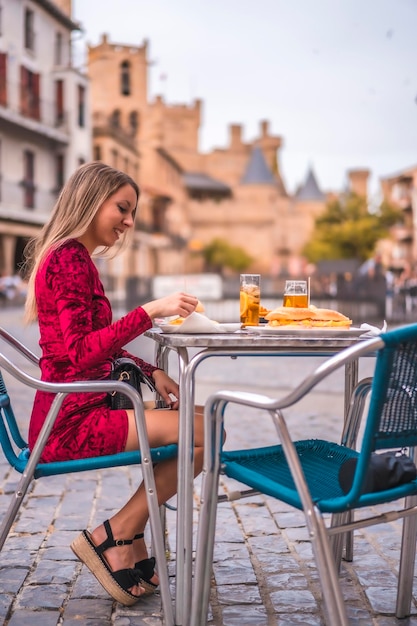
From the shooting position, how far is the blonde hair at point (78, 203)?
9.58 ft

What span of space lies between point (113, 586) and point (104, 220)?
1.23 meters

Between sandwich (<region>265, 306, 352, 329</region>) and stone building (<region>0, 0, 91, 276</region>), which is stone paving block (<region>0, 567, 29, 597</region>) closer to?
sandwich (<region>265, 306, 352, 329</region>)

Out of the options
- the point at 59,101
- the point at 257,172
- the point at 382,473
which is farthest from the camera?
the point at 257,172

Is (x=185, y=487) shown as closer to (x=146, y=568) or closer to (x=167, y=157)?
(x=146, y=568)

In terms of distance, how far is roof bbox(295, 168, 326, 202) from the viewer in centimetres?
12496

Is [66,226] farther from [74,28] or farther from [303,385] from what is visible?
[74,28]

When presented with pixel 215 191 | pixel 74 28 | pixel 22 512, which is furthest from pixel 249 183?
pixel 22 512

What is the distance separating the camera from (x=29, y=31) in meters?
37.1

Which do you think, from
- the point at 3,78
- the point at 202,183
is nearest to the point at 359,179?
the point at 202,183

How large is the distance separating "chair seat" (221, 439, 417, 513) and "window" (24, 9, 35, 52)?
36.5 m

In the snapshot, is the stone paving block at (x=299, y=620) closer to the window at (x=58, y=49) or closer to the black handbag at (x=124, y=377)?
the black handbag at (x=124, y=377)

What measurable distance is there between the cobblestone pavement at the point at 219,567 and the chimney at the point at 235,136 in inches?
4656

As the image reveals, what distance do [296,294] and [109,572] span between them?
1.14m

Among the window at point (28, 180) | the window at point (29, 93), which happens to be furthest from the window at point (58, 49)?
the window at point (28, 180)
